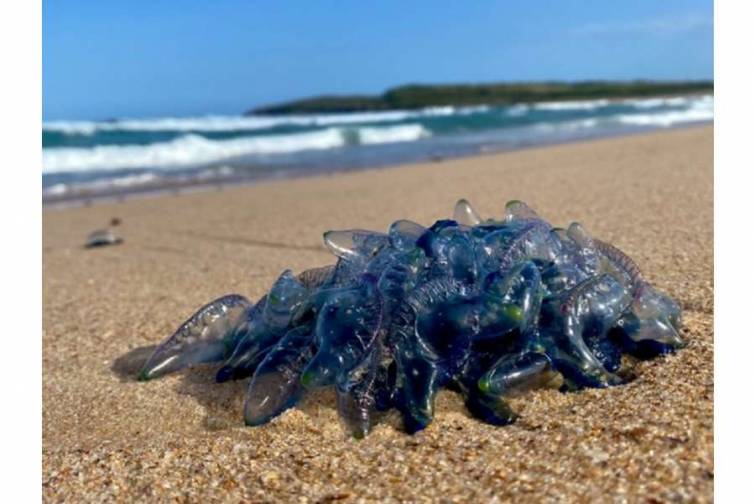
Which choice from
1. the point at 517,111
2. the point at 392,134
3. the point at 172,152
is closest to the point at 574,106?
the point at 517,111

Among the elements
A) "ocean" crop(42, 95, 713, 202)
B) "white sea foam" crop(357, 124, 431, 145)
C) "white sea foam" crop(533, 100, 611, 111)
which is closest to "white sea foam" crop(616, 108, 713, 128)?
"ocean" crop(42, 95, 713, 202)

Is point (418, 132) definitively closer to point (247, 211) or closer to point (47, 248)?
point (247, 211)

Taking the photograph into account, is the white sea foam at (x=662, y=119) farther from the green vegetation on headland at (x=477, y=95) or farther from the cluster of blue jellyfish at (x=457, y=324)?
the green vegetation on headland at (x=477, y=95)

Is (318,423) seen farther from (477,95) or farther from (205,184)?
(477,95)

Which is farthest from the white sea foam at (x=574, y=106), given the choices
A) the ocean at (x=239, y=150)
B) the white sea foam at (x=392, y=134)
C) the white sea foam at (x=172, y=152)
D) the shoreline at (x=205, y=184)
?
the shoreline at (x=205, y=184)

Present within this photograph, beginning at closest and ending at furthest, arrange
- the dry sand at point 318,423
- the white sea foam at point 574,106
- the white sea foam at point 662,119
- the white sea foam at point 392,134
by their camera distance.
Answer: the dry sand at point 318,423
the white sea foam at point 662,119
the white sea foam at point 392,134
the white sea foam at point 574,106

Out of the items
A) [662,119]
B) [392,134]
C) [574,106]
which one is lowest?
[392,134]

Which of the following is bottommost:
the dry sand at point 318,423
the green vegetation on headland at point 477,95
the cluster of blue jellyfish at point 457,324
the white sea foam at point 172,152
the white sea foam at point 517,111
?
the dry sand at point 318,423
